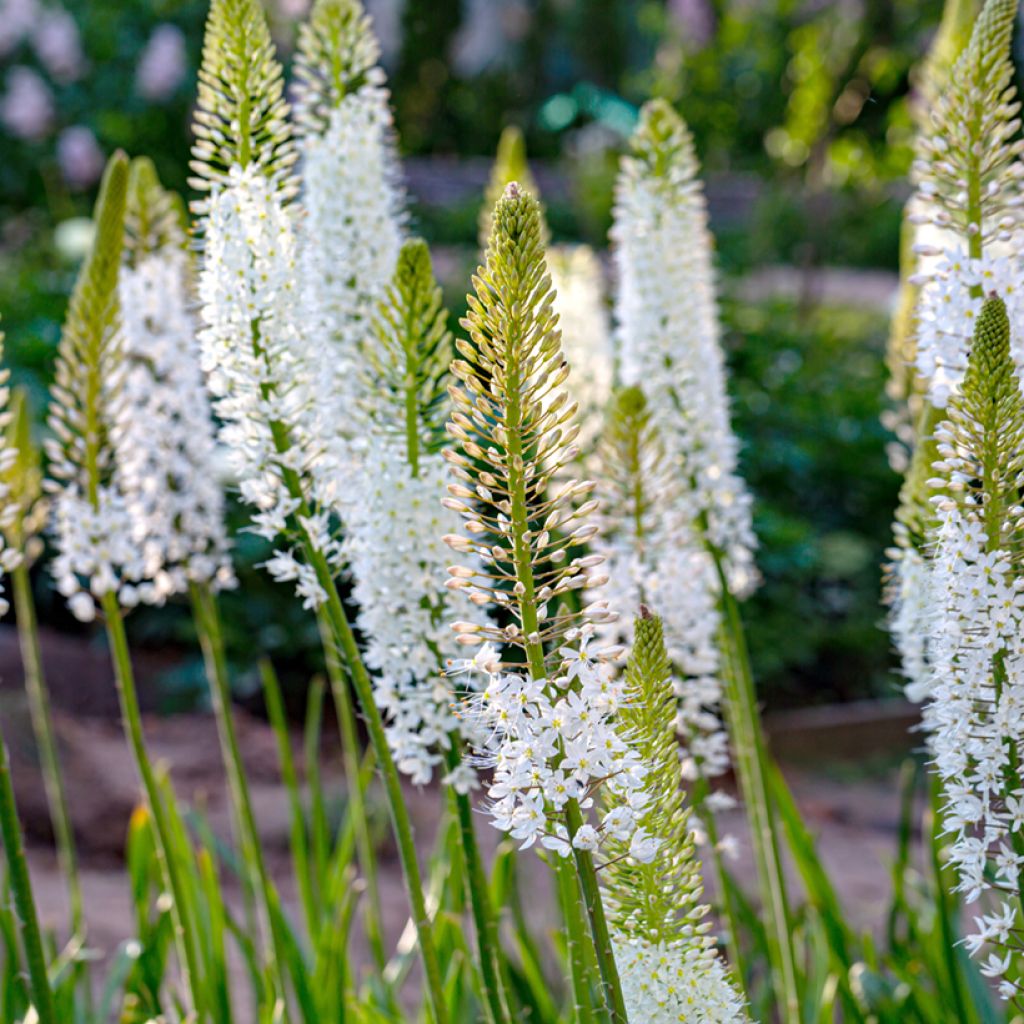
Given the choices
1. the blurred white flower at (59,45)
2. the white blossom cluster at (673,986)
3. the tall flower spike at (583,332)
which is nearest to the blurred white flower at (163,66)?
the blurred white flower at (59,45)

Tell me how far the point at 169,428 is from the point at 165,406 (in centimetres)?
9

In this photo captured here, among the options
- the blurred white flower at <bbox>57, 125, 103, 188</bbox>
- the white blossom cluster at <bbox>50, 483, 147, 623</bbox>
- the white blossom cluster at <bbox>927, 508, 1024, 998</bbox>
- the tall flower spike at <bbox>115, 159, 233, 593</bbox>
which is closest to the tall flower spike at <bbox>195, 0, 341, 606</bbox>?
the white blossom cluster at <bbox>50, 483, 147, 623</bbox>

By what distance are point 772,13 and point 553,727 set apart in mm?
17243

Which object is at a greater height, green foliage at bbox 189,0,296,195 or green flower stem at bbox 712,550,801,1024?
green foliage at bbox 189,0,296,195

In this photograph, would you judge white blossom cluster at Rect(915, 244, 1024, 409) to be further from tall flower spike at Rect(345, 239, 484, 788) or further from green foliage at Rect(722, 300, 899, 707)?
green foliage at Rect(722, 300, 899, 707)

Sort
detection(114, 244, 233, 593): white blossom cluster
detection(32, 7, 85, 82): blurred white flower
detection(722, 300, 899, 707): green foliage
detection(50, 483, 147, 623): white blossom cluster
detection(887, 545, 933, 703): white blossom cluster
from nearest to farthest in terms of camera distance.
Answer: detection(887, 545, 933, 703): white blossom cluster → detection(50, 483, 147, 623): white blossom cluster → detection(114, 244, 233, 593): white blossom cluster → detection(722, 300, 899, 707): green foliage → detection(32, 7, 85, 82): blurred white flower

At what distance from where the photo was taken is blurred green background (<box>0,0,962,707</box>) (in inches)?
356

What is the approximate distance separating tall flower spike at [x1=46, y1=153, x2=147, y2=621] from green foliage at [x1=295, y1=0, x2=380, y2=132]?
1.73 ft

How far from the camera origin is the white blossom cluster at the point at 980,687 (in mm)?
1931

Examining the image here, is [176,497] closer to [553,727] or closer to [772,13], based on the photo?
[553,727]

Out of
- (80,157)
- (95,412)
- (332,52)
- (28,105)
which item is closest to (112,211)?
(95,412)

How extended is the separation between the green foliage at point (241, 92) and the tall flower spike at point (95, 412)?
32 centimetres

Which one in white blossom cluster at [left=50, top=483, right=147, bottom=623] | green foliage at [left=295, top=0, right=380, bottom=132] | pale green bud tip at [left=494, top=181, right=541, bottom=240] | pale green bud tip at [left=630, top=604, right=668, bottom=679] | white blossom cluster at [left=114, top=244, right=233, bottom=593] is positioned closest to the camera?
pale green bud tip at [left=494, top=181, right=541, bottom=240]

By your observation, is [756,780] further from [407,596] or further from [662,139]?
[662,139]
